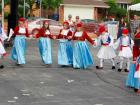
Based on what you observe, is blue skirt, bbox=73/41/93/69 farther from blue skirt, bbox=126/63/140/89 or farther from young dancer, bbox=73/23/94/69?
blue skirt, bbox=126/63/140/89

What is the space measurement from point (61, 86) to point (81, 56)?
4.04m

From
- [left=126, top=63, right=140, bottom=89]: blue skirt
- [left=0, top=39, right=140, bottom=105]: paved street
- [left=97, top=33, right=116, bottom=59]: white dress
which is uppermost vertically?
[left=97, top=33, right=116, bottom=59]: white dress

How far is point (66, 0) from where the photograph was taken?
68.2 metres

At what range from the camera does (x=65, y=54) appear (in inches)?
737

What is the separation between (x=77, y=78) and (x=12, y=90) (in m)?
3.04

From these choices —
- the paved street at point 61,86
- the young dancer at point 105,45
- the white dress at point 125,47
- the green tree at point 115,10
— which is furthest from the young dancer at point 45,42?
the green tree at point 115,10

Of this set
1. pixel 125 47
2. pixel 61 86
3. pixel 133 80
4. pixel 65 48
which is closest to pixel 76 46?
pixel 65 48

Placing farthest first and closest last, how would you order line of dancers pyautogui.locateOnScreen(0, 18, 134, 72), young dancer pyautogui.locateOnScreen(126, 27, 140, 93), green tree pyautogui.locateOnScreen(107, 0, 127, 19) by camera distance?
green tree pyautogui.locateOnScreen(107, 0, 127, 19) → line of dancers pyautogui.locateOnScreen(0, 18, 134, 72) → young dancer pyautogui.locateOnScreen(126, 27, 140, 93)

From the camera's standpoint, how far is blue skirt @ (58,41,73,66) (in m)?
18.7

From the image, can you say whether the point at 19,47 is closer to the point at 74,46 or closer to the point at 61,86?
the point at 74,46

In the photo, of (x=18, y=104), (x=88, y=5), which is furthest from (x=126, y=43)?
(x=88, y=5)

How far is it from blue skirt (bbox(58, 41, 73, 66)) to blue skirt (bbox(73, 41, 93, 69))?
0.32m

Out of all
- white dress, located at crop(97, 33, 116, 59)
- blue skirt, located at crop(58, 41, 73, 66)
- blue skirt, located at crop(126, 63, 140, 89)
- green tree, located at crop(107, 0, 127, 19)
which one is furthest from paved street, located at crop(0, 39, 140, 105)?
green tree, located at crop(107, 0, 127, 19)

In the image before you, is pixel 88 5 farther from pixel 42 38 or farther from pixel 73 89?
pixel 73 89
